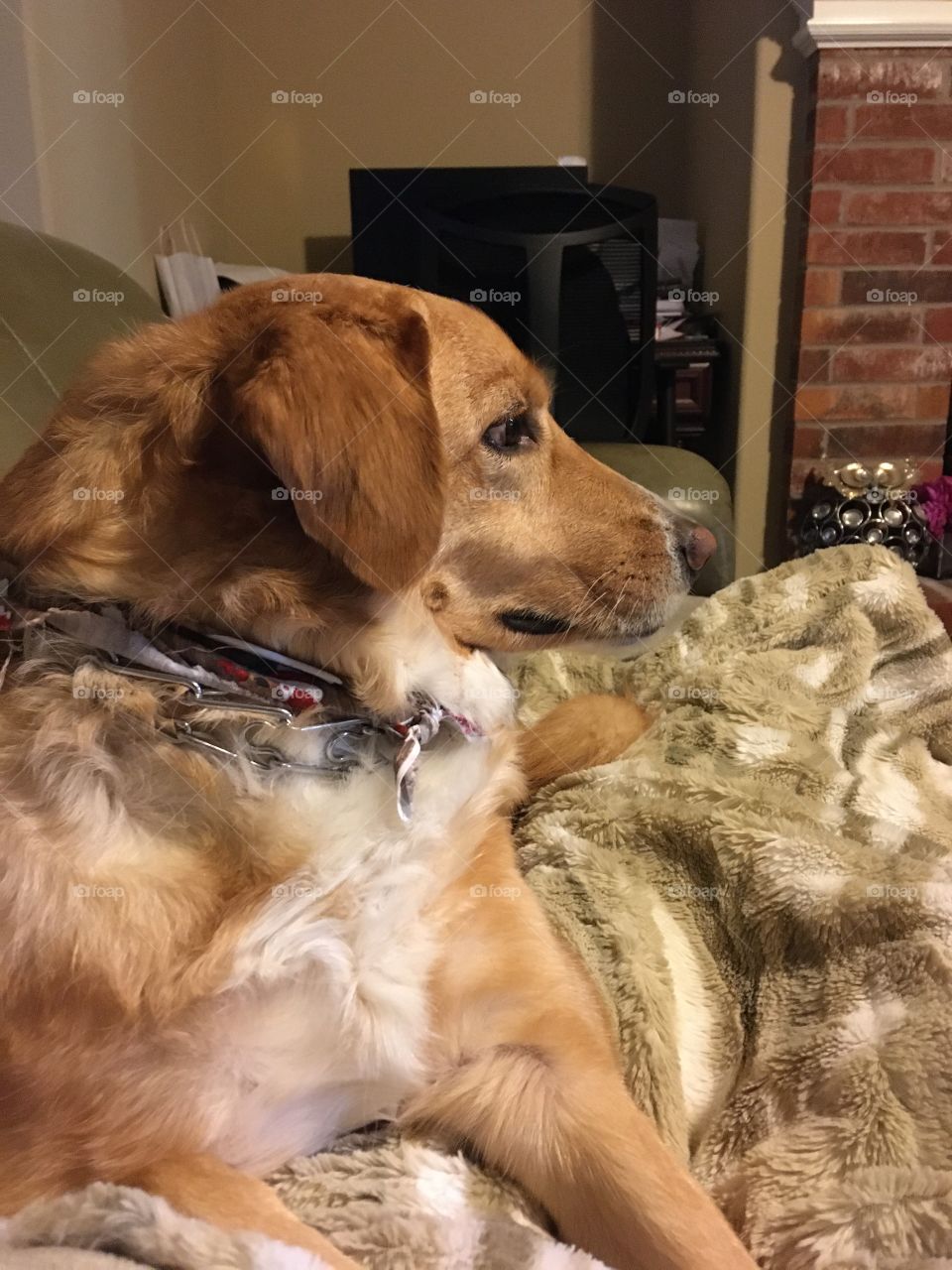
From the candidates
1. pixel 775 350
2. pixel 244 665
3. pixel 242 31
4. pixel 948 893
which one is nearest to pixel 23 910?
Answer: pixel 244 665

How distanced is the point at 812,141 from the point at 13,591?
2366mm

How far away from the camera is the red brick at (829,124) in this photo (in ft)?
7.64

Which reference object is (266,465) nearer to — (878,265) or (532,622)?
(532,622)

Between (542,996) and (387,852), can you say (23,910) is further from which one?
(542,996)

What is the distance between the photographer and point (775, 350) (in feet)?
8.75

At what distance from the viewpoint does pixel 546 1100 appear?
787mm
